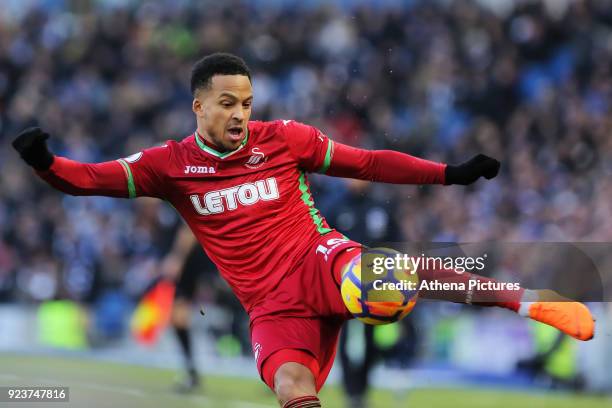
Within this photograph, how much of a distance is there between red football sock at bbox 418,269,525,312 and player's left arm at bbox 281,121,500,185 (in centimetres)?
47

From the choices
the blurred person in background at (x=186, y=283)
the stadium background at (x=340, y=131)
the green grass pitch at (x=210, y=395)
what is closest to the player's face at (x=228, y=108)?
the stadium background at (x=340, y=131)

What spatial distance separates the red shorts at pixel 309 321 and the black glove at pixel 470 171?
61cm

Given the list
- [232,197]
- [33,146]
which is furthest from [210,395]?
[33,146]

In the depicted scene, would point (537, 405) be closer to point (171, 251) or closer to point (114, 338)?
point (171, 251)

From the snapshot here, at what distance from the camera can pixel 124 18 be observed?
53.0ft

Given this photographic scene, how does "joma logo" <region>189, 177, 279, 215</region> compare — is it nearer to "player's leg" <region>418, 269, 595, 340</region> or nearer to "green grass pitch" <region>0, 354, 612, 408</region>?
"player's leg" <region>418, 269, 595, 340</region>

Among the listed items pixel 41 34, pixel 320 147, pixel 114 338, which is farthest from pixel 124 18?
pixel 320 147

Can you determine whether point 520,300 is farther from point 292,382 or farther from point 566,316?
point 292,382

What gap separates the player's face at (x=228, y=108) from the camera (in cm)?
525

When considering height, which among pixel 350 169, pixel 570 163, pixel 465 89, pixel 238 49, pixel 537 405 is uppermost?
pixel 238 49

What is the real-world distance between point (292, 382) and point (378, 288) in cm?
54

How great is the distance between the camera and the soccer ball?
15.8 ft

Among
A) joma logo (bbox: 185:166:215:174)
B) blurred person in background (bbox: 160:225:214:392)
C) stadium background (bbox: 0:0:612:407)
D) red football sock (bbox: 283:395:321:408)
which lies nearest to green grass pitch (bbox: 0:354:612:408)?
stadium background (bbox: 0:0:612:407)

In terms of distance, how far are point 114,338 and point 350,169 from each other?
7.82m
